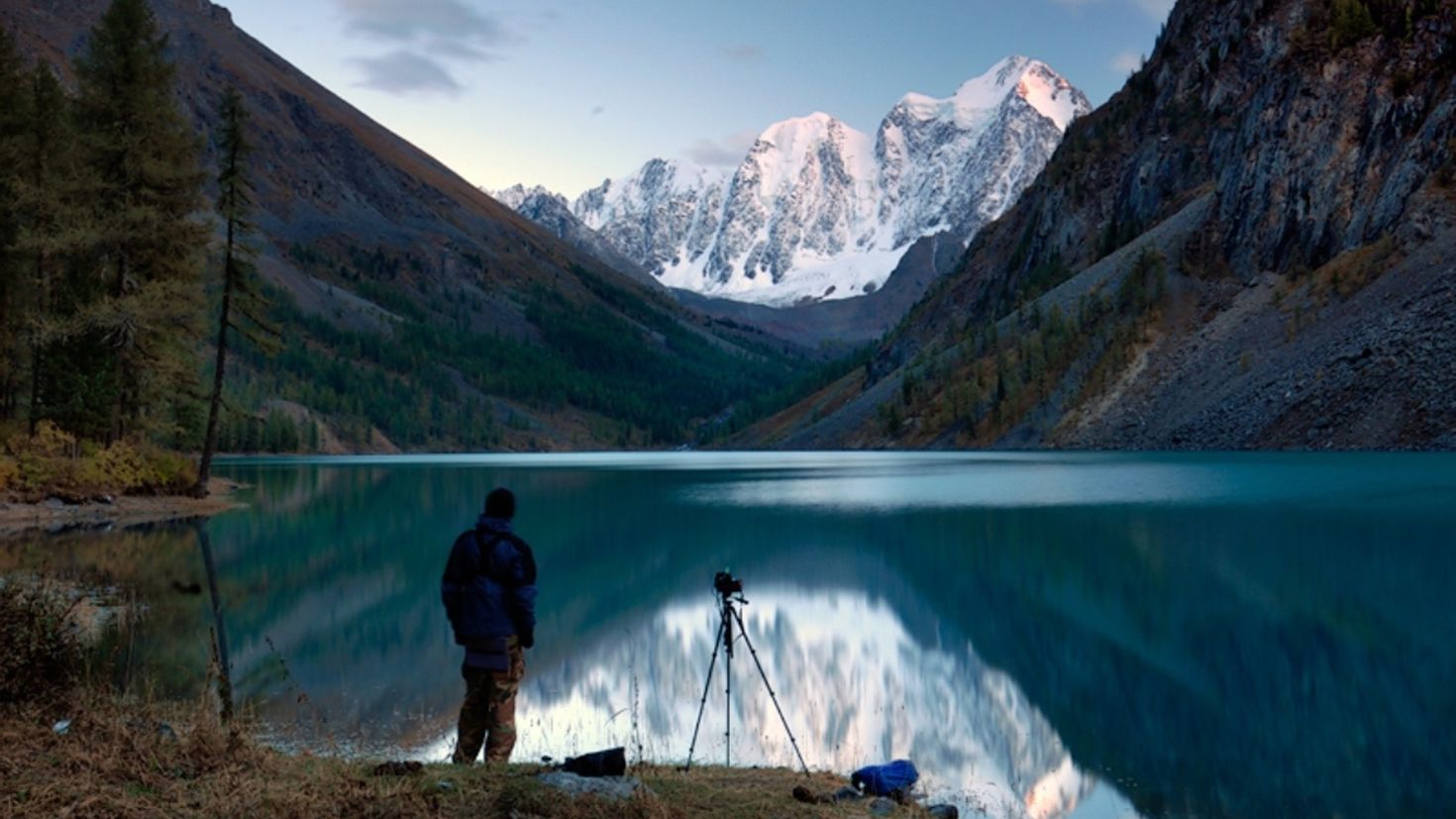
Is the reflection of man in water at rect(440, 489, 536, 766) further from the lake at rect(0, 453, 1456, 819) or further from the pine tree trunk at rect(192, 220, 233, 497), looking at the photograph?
the pine tree trunk at rect(192, 220, 233, 497)

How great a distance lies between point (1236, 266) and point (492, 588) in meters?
117

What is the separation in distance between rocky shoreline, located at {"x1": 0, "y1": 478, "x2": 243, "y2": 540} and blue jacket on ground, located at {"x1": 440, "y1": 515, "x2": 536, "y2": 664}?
26.9 metres

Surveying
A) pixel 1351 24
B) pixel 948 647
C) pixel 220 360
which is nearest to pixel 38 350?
pixel 220 360

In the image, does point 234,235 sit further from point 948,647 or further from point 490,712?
point 490,712

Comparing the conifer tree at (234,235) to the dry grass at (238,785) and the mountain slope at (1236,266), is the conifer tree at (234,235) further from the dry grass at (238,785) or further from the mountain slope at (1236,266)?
the mountain slope at (1236,266)

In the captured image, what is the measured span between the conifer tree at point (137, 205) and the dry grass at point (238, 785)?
3340cm

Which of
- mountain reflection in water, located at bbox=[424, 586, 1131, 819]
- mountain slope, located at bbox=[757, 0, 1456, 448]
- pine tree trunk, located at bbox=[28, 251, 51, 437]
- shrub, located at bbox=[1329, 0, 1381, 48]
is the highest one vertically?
shrub, located at bbox=[1329, 0, 1381, 48]

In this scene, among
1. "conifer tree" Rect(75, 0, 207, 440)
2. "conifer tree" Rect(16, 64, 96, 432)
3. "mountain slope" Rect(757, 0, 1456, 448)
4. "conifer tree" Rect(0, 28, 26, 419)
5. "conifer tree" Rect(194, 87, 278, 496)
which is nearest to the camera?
"conifer tree" Rect(16, 64, 96, 432)

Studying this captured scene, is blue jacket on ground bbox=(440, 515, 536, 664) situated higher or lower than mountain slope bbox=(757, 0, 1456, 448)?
lower

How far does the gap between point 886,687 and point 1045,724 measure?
3.08 m

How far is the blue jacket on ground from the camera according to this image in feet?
34.1

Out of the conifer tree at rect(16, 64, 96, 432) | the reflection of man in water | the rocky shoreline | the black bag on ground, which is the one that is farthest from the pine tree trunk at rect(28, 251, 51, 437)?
the black bag on ground

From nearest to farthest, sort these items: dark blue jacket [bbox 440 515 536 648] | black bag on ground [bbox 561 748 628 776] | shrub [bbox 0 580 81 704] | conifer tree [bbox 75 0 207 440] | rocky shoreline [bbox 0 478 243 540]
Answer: black bag on ground [bbox 561 748 628 776] → shrub [bbox 0 580 81 704] → dark blue jacket [bbox 440 515 536 648] → rocky shoreline [bbox 0 478 243 540] → conifer tree [bbox 75 0 207 440]

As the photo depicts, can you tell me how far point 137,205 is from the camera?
40.1 meters
